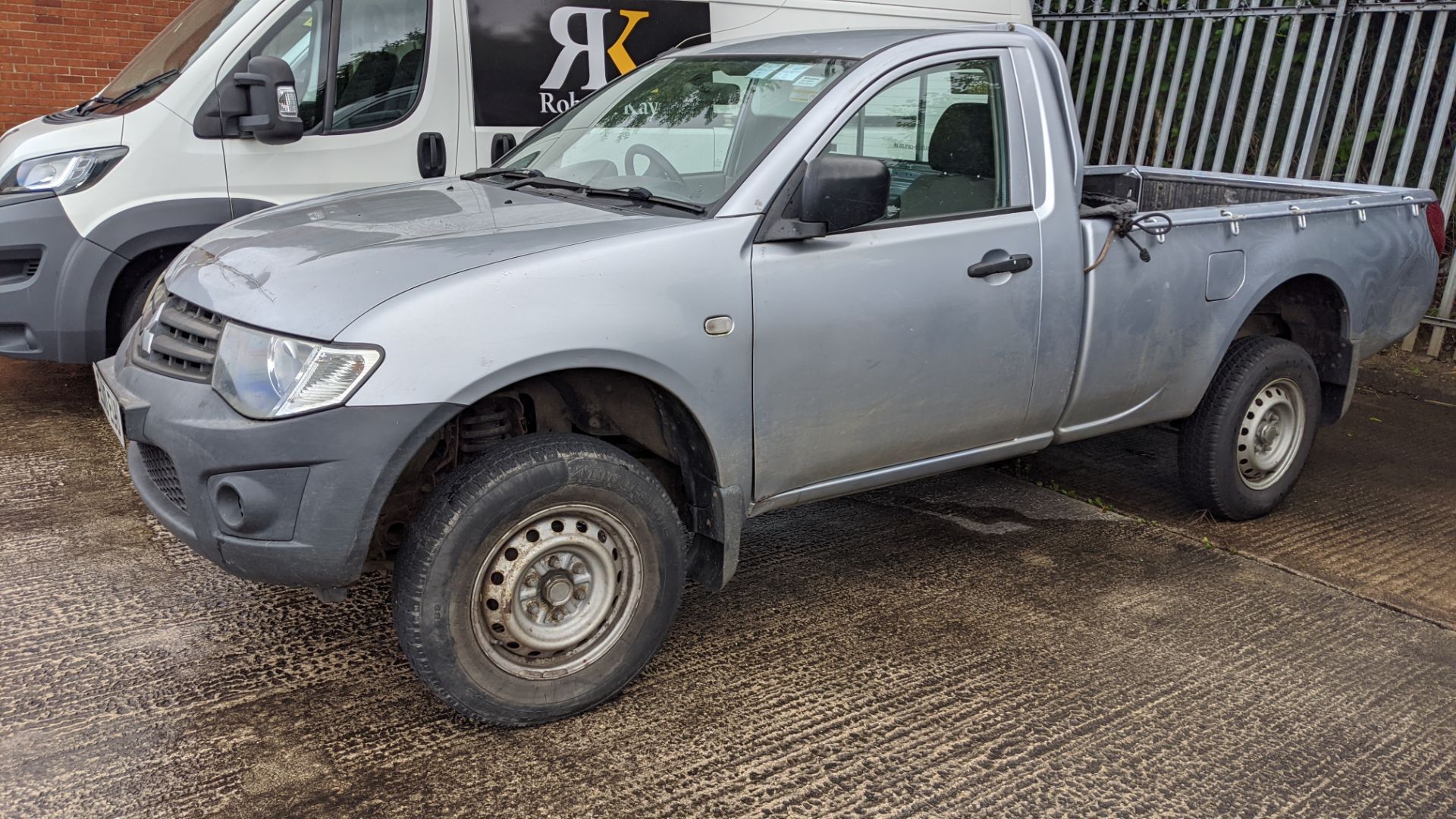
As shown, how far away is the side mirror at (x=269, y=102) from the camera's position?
17.1ft

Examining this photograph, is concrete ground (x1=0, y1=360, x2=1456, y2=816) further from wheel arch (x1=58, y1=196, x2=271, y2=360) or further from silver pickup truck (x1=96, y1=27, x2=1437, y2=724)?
wheel arch (x1=58, y1=196, x2=271, y2=360)

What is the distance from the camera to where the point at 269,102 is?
5293 mm

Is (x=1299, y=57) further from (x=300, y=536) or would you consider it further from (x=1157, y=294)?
(x=300, y=536)

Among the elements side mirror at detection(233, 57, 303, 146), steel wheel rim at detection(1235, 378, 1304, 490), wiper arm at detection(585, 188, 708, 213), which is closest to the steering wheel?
wiper arm at detection(585, 188, 708, 213)

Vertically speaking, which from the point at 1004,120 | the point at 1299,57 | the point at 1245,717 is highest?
the point at 1299,57

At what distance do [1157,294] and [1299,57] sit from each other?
5330 millimetres

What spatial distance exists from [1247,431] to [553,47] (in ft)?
13.1

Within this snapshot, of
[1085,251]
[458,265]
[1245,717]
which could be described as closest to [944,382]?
[1085,251]

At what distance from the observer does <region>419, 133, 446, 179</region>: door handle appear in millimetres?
5891

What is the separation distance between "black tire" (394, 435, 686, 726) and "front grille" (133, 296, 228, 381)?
27.1 inches

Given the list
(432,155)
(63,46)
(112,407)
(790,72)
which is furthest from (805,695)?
(63,46)

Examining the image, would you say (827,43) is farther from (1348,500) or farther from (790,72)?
(1348,500)

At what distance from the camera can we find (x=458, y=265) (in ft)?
9.45

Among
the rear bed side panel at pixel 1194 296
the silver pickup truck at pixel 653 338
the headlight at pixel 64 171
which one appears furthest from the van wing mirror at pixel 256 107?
the rear bed side panel at pixel 1194 296
